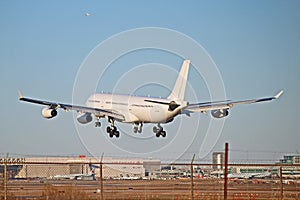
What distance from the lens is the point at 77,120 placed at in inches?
2692

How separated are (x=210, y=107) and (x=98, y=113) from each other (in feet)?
38.5

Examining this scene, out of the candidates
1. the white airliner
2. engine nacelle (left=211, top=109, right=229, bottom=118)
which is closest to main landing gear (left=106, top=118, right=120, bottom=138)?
the white airliner

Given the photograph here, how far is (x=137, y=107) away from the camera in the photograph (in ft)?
222

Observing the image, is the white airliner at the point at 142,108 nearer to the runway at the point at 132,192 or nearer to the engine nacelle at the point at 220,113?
the engine nacelle at the point at 220,113

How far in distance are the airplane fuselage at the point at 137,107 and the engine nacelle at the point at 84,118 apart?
2100 mm

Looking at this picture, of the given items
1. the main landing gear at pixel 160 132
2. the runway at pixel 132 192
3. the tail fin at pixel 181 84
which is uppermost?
the tail fin at pixel 181 84

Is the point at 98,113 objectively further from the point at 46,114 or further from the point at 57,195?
the point at 57,195

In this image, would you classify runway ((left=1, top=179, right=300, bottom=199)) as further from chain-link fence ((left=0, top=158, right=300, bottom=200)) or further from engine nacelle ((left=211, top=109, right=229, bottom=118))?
engine nacelle ((left=211, top=109, right=229, bottom=118))

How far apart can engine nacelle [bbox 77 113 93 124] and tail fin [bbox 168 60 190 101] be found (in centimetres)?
859

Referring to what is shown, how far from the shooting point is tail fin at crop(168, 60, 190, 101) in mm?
67875

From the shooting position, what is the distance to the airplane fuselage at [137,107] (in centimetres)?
6538

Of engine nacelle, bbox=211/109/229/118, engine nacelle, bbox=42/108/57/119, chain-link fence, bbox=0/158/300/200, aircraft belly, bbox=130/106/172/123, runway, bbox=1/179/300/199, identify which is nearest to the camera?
chain-link fence, bbox=0/158/300/200

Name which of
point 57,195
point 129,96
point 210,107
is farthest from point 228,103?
point 57,195

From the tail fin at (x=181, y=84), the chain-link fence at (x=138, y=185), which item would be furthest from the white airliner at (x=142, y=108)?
the chain-link fence at (x=138, y=185)
